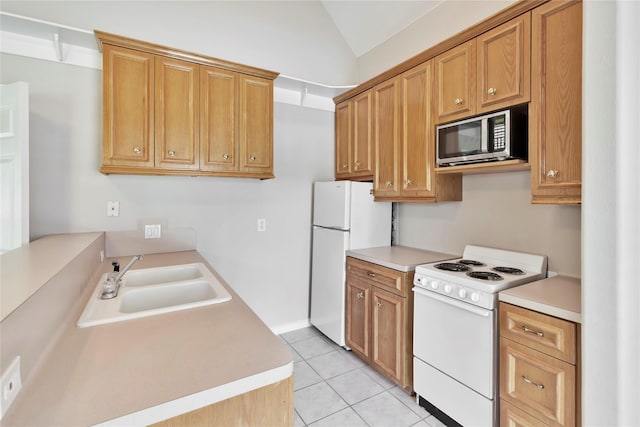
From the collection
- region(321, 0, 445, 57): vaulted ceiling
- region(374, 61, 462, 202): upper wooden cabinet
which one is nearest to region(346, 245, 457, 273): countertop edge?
region(374, 61, 462, 202): upper wooden cabinet

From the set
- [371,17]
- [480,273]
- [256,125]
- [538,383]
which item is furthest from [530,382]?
[371,17]

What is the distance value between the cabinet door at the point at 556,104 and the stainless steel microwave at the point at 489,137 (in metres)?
0.10

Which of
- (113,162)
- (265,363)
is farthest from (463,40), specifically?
(113,162)

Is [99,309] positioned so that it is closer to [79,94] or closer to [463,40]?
[79,94]

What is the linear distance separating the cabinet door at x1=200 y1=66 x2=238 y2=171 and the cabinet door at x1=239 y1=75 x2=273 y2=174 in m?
0.06

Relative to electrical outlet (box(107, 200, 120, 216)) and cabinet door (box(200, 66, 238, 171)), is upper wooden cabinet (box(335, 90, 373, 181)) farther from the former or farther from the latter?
electrical outlet (box(107, 200, 120, 216))

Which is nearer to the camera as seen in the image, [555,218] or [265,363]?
[265,363]

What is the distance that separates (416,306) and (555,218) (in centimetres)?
102

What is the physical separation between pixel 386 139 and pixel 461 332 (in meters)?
1.63

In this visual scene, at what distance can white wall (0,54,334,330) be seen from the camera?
2109 mm

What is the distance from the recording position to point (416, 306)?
2.03 metres

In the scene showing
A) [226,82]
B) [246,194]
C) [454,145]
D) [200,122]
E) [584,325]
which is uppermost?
[226,82]

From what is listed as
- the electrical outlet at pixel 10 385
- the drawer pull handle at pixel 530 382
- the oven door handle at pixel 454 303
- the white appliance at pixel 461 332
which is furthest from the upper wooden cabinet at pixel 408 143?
the electrical outlet at pixel 10 385

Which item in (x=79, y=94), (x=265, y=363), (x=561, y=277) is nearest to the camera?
(x=265, y=363)
